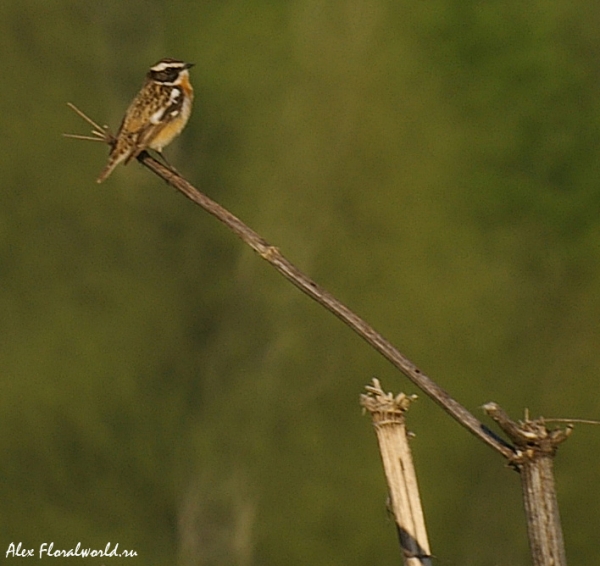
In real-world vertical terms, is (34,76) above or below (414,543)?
above

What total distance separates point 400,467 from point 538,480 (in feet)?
0.78

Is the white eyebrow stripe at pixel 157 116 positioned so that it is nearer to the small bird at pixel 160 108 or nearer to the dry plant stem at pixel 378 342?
the small bird at pixel 160 108

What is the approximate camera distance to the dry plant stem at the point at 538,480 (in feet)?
5.61

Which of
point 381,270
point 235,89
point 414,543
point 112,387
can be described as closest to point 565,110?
point 381,270

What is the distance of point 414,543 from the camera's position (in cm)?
189

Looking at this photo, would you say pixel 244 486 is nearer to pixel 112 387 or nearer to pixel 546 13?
pixel 112 387

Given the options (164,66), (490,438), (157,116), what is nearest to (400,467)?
(490,438)

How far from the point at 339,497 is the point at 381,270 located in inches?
32.7

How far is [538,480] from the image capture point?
1734 millimetres

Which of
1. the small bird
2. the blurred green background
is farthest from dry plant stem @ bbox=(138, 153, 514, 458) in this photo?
the blurred green background

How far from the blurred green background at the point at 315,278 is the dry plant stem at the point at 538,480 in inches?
91.3

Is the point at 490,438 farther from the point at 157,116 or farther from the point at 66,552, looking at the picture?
the point at 66,552

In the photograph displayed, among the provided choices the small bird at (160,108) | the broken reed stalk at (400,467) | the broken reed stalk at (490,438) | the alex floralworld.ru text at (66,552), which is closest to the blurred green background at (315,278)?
the alex floralworld.ru text at (66,552)

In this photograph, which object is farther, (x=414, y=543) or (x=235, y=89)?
(x=235, y=89)
